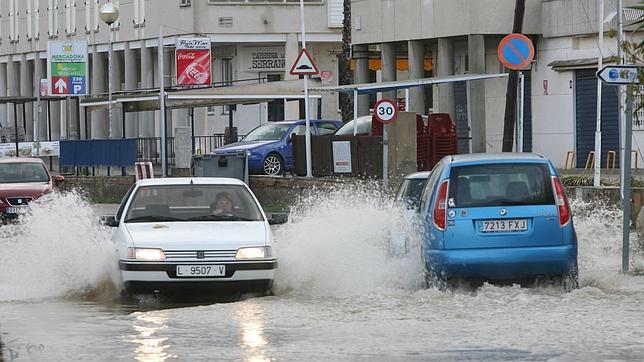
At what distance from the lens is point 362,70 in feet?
170

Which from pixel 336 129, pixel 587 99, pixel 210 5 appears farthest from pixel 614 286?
pixel 210 5

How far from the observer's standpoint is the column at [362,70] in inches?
2036

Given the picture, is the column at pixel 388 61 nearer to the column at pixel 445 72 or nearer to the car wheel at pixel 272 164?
the column at pixel 445 72

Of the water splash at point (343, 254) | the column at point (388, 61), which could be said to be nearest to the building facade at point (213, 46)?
the column at point (388, 61)

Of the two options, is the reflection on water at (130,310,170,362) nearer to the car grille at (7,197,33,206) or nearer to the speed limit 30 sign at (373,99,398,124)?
the speed limit 30 sign at (373,99,398,124)

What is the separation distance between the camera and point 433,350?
39.8 ft

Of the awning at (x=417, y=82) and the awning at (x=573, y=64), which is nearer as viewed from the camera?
the awning at (x=417, y=82)

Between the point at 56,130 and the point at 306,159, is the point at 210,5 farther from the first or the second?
the point at 306,159

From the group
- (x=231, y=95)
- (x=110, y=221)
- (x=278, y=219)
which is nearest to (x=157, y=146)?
(x=231, y=95)

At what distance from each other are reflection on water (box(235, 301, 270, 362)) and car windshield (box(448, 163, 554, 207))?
2356 mm

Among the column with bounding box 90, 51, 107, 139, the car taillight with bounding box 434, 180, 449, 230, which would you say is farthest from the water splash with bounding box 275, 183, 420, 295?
the column with bounding box 90, 51, 107, 139

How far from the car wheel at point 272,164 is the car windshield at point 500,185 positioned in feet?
77.6

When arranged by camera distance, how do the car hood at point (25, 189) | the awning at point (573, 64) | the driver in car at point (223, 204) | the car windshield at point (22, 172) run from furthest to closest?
the awning at point (573, 64), the car windshield at point (22, 172), the car hood at point (25, 189), the driver in car at point (223, 204)

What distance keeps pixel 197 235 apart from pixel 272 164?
2380cm
